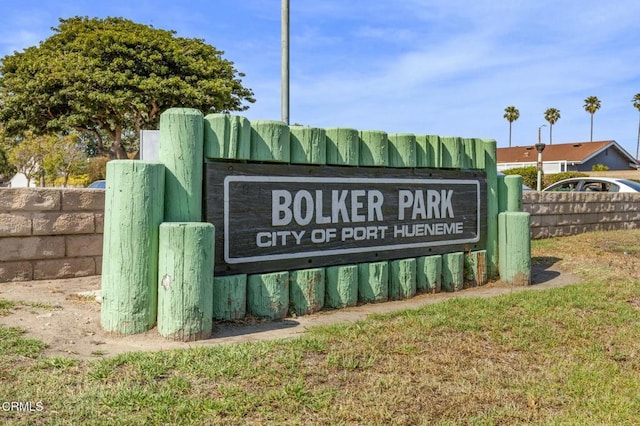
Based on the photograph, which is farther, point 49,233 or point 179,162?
point 49,233

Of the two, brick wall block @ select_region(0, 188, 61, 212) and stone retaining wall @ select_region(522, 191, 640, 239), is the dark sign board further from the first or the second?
stone retaining wall @ select_region(522, 191, 640, 239)

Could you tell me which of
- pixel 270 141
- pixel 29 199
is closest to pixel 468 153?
pixel 270 141

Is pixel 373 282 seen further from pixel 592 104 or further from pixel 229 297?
pixel 592 104

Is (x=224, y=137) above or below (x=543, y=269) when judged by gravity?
above

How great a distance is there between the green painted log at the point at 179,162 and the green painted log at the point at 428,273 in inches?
106

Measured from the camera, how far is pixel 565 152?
4603 cm

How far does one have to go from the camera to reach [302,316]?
4984mm

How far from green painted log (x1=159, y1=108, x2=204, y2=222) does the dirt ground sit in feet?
3.15

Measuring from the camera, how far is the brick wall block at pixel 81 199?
598 cm

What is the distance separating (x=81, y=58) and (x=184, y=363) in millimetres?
24692

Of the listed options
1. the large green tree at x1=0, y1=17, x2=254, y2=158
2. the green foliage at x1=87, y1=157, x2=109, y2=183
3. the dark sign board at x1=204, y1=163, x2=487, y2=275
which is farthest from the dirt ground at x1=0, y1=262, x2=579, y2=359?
the green foliage at x1=87, y1=157, x2=109, y2=183

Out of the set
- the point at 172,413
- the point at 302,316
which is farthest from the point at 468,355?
the point at 172,413

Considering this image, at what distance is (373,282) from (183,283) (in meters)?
2.19

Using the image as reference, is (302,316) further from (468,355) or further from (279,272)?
(468,355)
